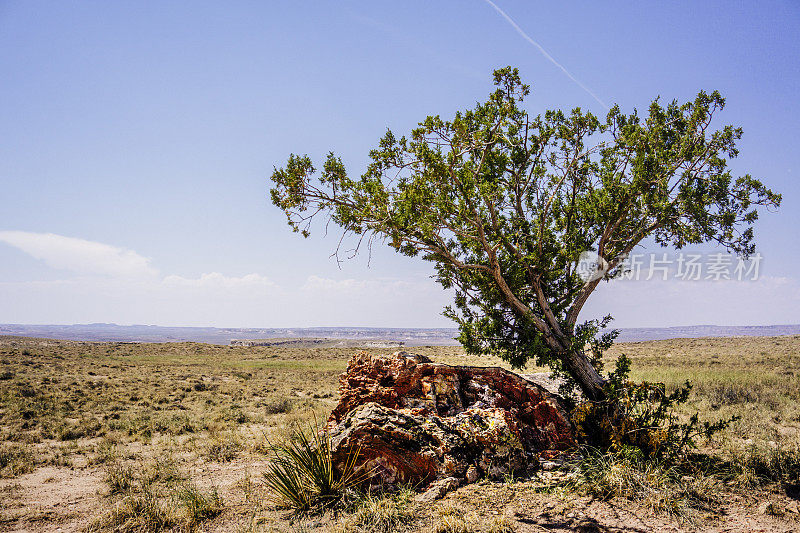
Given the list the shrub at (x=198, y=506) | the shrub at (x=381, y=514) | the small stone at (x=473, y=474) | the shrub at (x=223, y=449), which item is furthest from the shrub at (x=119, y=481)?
the small stone at (x=473, y=474)

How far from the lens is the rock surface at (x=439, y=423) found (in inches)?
261

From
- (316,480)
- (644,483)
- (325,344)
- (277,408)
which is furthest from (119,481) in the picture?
(325,344)

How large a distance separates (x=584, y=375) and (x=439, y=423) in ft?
12.5

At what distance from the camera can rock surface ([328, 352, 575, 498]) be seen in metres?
6.62

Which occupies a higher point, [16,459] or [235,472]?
[235,472]

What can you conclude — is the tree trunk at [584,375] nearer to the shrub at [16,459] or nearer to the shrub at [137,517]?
the shrub at [137,517]

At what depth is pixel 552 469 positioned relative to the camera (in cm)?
724

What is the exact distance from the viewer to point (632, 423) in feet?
26.6

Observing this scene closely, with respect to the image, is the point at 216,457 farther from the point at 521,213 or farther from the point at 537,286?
the point at 521,213

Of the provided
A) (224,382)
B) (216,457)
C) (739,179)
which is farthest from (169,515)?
(224,382)

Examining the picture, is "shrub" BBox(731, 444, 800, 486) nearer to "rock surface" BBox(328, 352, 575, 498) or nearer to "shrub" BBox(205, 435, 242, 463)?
"rock surface" BBox(328, 352, 575, 498)

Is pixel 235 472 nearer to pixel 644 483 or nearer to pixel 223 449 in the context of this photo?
pixel 223 449

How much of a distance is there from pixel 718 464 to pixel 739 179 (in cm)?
621

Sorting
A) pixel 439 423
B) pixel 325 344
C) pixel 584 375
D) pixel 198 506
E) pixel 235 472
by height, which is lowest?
pixel 325 344
